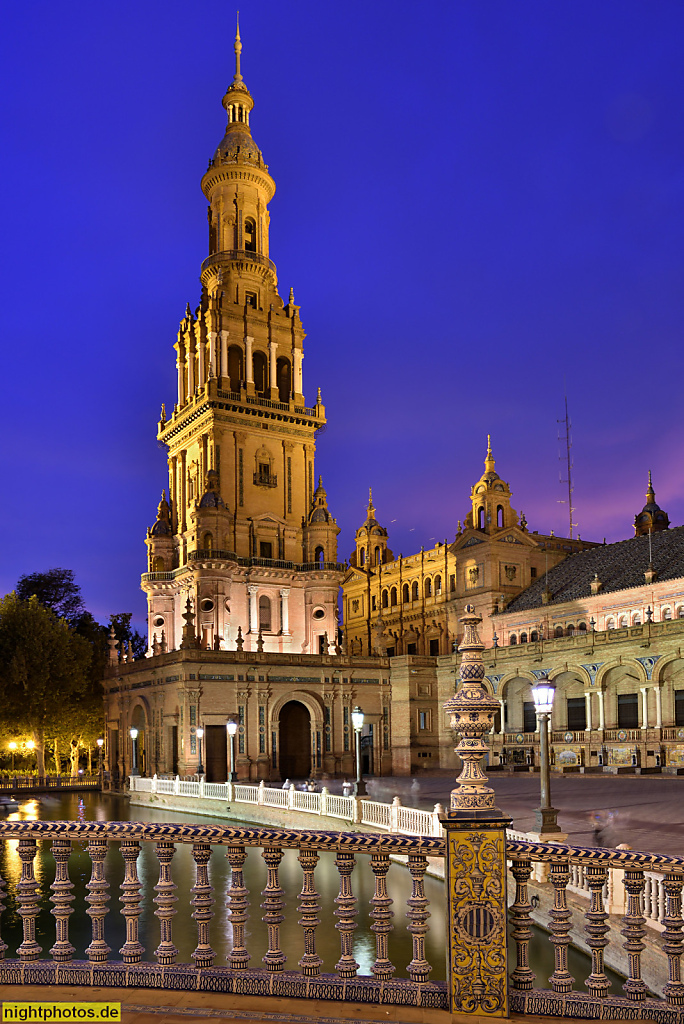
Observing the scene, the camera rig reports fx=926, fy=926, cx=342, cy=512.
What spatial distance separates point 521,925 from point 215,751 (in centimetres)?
4637

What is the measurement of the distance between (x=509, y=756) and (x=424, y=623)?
1963 centimetres

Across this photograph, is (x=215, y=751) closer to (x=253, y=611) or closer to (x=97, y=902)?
(x=253, y=611)

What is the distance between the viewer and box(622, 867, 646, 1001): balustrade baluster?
6738 millimetres

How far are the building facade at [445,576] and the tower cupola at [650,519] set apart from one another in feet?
12.4

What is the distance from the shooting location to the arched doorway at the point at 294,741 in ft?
184

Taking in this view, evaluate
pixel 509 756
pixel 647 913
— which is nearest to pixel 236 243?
pixel 509 756

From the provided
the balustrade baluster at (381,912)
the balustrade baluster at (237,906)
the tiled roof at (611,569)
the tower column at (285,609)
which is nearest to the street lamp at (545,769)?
the balustrade baluster at (381,912)

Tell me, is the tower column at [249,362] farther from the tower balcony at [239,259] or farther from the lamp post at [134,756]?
the lamp post at [134,756]

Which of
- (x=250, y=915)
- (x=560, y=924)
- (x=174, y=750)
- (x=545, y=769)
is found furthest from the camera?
(x=174, y=750)

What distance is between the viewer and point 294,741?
56.7 meters

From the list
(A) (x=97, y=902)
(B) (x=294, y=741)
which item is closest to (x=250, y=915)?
(A) (x=97, y=902)

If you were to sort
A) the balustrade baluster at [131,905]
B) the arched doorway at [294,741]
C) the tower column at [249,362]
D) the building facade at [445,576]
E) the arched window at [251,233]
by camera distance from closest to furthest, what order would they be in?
the balustrade baluster at [131,905] → the arched doorway at [294,741] → the building facade at [445,576] → the tower column at [249,362] → the arched window at [251,233]

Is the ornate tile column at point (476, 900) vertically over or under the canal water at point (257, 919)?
over

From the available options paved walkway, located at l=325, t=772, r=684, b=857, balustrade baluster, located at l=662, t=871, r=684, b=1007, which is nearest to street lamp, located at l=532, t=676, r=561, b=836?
paved walkway, located at l=325, t=772, r=684, b=857
